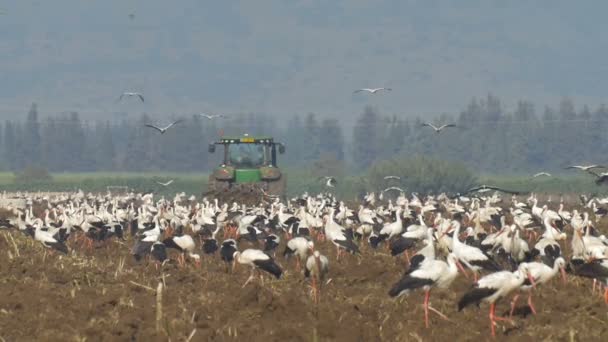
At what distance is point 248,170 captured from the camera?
5359 centimetres

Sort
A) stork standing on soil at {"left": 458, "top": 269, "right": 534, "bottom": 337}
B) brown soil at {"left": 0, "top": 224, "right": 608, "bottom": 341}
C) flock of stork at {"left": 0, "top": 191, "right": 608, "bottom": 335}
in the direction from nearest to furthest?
brown soil at {"left": 0, "top": 224, "right": 608, "bottom": 341} < stork standing on soil at {"left": 458, "top": 269, "right": 534, "bottom": 337} < flock of stork at {"left": 0, "top": 191, "right": 608, "bottom": 335}

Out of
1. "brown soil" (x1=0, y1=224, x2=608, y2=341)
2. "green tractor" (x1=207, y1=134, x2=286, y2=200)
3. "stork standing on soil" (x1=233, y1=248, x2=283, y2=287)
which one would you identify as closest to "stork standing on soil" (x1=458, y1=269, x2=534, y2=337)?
"brown soil" (x1=0, y1=224, x2=608, y2=341)

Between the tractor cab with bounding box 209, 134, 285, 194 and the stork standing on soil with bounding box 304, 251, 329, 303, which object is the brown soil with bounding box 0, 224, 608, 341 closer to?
the stork standing on soil with bounding box 304, 251, 329, 303

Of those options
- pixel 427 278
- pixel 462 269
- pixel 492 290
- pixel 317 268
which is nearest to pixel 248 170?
pixel 317 268

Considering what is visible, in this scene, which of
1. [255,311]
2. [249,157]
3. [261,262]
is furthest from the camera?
[249,157]

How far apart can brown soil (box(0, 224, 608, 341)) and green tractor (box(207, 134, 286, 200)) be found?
27542mm

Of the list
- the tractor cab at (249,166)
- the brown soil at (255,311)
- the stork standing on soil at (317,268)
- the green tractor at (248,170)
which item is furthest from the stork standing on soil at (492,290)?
the tractor cab at (249,166)

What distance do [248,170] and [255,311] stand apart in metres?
36.6

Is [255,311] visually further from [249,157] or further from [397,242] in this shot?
[249,157]

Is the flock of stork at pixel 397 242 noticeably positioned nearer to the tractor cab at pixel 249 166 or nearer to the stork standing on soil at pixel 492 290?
the stork standing on soil at pixel 492 290

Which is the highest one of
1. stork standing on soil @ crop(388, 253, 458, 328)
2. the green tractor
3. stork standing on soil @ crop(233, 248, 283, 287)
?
stork standing on soil @ crop(388, 253, 458, 328)

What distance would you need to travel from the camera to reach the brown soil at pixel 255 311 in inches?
609

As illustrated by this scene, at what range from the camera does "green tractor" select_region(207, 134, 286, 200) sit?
49984 millimetres

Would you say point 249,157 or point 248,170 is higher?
point 249,157
